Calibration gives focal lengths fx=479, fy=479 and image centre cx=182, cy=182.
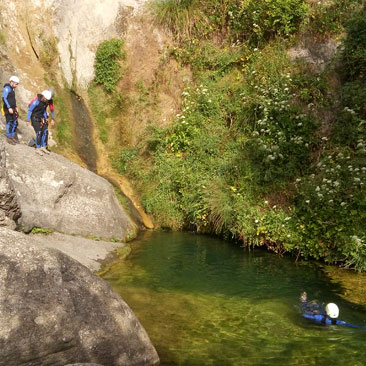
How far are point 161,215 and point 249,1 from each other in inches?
307

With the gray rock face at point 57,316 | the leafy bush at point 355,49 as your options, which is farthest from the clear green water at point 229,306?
the leafy bush at point 355,49

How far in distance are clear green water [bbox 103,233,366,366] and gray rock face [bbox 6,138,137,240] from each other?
3.47 ft

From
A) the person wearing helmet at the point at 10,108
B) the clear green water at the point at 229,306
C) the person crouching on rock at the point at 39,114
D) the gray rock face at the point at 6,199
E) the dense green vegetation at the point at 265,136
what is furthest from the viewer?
the person crouching on rock at the point at 39,114

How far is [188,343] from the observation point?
266 inches

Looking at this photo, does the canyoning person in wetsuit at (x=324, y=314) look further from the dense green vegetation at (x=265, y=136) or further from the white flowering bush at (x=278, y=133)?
the white flowering bush at (x=278, y=133)

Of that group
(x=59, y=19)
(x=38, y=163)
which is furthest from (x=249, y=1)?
(x=38, y=163)

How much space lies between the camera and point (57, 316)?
5.47 m

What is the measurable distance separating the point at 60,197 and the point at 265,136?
5660 mm

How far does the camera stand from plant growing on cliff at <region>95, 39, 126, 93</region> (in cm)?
1745

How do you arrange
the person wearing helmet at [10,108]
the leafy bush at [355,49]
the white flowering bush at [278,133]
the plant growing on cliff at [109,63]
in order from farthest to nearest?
the plant growing on cliff at [109,63]
the leafy bush at [355,49]
the white flowering bush at [278,133]
the person wearing helmet at [10,108]

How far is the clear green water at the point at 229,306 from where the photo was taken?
6523 millimetres

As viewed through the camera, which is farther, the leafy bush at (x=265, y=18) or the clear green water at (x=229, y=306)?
the leafy bush at (x=265, y=18)

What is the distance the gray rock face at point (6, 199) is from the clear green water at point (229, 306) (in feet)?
7.35

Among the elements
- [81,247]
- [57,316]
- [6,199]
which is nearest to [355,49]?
[81,247]
